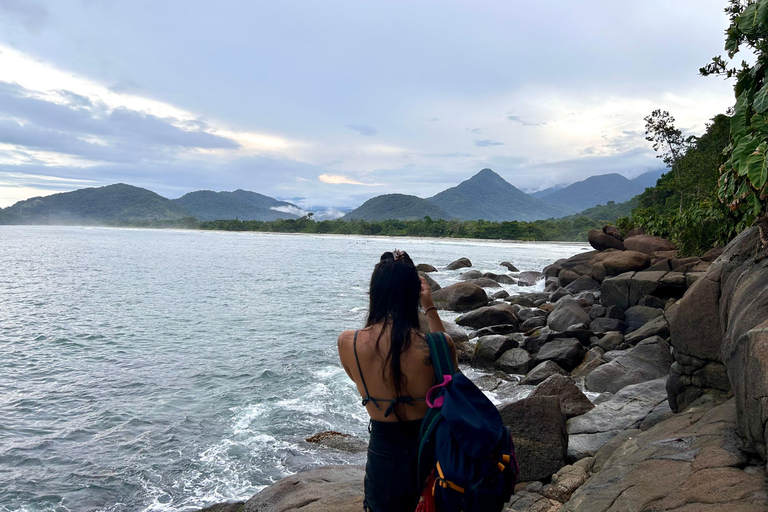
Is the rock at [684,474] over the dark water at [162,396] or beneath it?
over

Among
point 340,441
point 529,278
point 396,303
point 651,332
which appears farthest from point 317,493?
point 529,278

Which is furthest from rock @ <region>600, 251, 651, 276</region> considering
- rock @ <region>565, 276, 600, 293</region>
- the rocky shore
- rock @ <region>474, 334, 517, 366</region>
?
rock @ <region>474, 334, 517, 366</region>

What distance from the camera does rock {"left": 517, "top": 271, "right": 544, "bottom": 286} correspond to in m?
30.1

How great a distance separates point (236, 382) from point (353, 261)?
37.6 metres

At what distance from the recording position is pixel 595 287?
21.5m

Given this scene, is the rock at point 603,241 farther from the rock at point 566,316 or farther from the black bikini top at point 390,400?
the black bikini top at point 390,400

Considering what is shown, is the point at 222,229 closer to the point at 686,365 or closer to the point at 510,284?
the point at 510,284

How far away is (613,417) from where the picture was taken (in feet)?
22.0

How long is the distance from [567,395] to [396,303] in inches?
242

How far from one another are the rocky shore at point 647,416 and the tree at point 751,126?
1.62 feet

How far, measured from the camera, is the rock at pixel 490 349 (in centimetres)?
1231

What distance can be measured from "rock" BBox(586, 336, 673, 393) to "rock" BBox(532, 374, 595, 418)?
1754 mm

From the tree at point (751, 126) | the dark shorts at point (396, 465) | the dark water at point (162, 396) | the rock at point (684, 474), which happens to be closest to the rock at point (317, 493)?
the dark water at point (162, 396)

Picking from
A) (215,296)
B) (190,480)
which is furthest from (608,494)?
(215,296)
